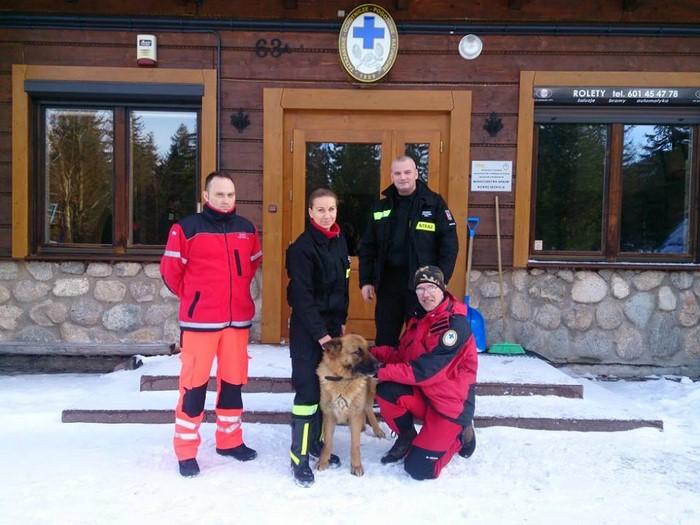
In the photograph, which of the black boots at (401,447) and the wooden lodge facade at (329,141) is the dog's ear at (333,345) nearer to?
the black boots at (401,447)

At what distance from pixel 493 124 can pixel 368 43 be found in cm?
151

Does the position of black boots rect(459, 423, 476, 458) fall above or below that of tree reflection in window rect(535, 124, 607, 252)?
below

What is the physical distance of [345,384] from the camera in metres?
3.08

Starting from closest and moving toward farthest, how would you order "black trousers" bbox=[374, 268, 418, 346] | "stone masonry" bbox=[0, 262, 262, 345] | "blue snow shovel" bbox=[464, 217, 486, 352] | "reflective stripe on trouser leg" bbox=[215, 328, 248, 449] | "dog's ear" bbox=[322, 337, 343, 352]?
"dog's ear" bbox=[322, 337, 343, 352] < "reflective stripe on trouser leg" bbox=[215, 328, 248, 449] < "black trousers" bbox=[374, 268, 418, 346] < "blue snow shovel" bbox=[464, 217, 486, 352] < "stone masonry" bbox=[0, 262, 262, 345]

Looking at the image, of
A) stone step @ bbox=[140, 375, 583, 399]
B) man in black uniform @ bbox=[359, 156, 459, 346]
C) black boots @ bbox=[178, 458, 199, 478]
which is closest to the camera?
black boots @ bbox=[178, 458, 199, 478]

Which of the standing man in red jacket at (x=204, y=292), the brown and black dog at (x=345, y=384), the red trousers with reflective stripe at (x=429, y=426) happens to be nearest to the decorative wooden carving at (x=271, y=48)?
the standing man in red jacket at (x=204, y=292)

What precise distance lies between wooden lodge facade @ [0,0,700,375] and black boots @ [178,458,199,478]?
7.71ft

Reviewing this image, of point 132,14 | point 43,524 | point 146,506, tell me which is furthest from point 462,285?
point 132,14

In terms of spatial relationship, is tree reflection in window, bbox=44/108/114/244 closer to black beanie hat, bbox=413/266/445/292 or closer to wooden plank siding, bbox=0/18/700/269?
wooden plank siding, bbox=0/18/700/269

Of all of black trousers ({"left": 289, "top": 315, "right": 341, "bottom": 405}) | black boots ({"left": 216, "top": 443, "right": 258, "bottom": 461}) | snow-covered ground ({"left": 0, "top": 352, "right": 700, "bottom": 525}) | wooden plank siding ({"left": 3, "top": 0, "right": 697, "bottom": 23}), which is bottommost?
snow-covered ground ({"left": 0, "top": 352, "right": 700, "bottom": 525})

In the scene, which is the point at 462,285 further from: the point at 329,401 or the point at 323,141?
the point at 329,401

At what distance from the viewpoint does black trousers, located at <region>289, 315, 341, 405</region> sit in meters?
3.08

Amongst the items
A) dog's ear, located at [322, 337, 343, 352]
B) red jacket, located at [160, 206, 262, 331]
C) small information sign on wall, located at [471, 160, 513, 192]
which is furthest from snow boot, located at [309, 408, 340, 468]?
small information sign on wall, located at [471, 160, 513, 192]

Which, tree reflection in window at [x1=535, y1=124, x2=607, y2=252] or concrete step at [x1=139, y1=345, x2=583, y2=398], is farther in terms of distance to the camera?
tree reflection in window at [x1=535, y1=124, x2=607, y2=252]
